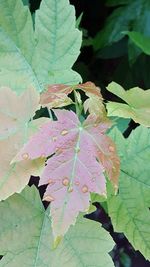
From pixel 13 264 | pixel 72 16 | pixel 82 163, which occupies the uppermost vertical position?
pixel 72 16

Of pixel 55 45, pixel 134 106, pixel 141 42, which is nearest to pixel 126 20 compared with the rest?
pixel 141 42

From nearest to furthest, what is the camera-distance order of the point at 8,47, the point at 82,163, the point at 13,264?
1. the point at 82,163
2. the point at 13,264
3. the point at 8,47

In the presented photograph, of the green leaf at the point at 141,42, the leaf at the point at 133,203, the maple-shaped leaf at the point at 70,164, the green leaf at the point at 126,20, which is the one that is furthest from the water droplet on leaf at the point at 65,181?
the green leaf at the point at 126,20

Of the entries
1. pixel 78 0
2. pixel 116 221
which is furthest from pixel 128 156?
pixel 78 0

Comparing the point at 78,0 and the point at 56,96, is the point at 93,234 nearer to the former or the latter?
the point at 56,96

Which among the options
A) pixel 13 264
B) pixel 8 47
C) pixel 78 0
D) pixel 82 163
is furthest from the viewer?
pixel 78 0

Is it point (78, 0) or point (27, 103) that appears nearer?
point (27, 103)

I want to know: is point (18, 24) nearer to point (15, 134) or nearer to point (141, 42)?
point (15, 134)
